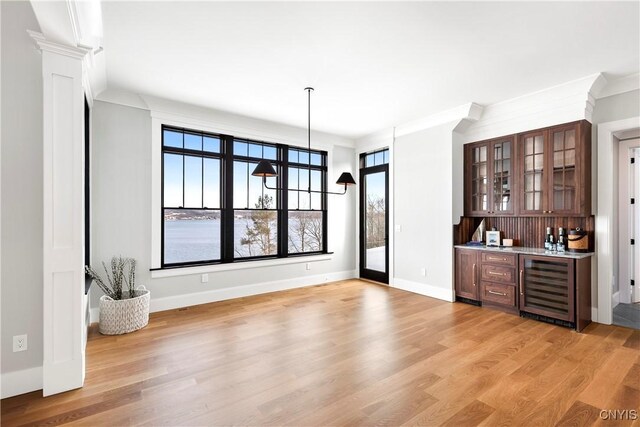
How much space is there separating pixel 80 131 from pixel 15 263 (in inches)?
43.1

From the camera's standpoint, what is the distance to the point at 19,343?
235 cm

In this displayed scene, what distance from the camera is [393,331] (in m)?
3.56

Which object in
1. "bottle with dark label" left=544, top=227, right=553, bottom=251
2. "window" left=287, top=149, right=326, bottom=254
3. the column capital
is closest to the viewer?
the column capital

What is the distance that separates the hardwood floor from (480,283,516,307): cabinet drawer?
232 millimetres

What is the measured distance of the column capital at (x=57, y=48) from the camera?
7.39 feet

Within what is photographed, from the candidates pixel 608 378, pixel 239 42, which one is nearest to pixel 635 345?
pixel 608 378

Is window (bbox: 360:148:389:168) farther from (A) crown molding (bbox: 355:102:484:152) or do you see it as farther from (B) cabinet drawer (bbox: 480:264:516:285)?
(B) cabinet drawer (bbox: 480:264:516:285)

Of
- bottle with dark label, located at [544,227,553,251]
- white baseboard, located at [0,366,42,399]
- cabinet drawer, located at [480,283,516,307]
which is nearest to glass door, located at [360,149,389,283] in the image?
cabinet drawer, located at [480,283,516,307]

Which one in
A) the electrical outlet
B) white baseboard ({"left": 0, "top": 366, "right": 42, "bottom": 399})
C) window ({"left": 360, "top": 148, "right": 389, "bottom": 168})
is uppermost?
window ({"left": 360, "top": 148, "right": 389, "bottom": 168})

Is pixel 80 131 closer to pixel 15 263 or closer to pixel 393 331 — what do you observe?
pixel 15 263

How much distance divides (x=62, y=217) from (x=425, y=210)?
463 centimetres

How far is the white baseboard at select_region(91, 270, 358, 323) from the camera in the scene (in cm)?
428

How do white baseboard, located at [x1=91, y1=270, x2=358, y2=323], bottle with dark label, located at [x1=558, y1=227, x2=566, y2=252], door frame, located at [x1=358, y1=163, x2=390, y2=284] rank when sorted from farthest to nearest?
door frame, located at [x1=358, y1=163, x2=390, y2=284]
white baseboard, located at [x1=91, y1=270, x2=358, y2=323]
bottle with dark label, located at [x1=558, y1=227, x2=566, y2=252]

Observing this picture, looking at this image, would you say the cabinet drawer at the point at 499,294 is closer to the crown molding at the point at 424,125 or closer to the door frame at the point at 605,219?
the door frame at the point at 605,219
